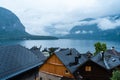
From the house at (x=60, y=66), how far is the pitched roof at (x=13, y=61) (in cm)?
1704

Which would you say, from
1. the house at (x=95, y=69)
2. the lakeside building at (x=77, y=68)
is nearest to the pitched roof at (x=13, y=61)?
the lakeside building at (x=77, y=68)

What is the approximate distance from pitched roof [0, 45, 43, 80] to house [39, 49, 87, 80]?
17038mm

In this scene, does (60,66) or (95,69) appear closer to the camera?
(95,69)

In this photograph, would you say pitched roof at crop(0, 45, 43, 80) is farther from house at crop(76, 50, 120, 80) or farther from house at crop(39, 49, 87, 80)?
house at crop(76, 50, 120, 80)

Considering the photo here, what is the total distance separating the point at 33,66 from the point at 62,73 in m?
19.2

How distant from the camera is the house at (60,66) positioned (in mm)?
48781

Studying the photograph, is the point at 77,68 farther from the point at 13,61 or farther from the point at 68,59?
the point at 13,61

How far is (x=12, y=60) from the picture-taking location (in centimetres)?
2594

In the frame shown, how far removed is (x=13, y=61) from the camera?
2600cm

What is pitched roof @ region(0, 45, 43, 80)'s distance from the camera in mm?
23312

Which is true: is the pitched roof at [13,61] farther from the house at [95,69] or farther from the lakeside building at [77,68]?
the house at [95,69]

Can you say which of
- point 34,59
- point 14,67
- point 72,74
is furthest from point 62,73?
point 14,67

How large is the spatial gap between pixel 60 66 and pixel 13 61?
2462 centimetres

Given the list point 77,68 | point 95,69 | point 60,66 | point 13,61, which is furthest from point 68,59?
point 13,61
